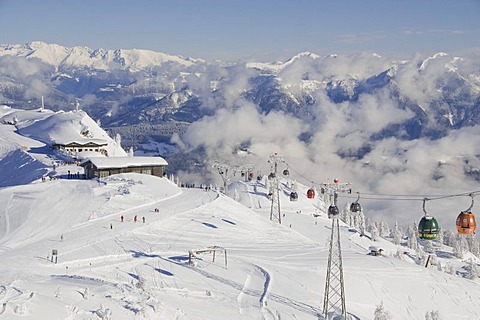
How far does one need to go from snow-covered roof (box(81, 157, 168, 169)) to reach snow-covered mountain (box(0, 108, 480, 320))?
3.56 metres

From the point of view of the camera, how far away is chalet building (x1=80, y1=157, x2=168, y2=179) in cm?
7794

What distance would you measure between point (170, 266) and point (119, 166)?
38723 millimetres

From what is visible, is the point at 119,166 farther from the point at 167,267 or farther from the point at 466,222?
the point at 466,222

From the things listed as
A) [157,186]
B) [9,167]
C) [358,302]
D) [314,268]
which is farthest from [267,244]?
[9,167]

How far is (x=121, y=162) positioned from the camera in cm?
8112

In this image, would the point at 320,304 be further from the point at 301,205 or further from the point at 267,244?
the point at 301,205

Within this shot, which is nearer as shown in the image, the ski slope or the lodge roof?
the ski slope

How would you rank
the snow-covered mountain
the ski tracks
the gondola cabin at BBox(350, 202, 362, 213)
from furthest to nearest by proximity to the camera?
1. the gondola cabin at BBox(350, 202, 362, 213)
2. the ski tracks
3. the snow-covered mountain

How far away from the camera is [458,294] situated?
50.5 m

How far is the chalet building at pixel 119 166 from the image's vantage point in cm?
7794

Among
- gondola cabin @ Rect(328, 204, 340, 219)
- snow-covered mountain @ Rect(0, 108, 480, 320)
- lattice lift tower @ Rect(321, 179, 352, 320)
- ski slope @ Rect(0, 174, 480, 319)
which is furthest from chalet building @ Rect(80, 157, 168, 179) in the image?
gondola cabin @ Rect(328, 204, 340, 219)

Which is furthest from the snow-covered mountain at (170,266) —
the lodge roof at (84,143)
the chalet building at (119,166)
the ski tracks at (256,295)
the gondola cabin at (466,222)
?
the lodge roof at (84,143)

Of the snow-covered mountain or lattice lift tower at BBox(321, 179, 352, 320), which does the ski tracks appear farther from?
lattice lift tower at BBox(321, 179, 352, 320)

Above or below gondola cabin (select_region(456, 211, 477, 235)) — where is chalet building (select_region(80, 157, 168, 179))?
above
